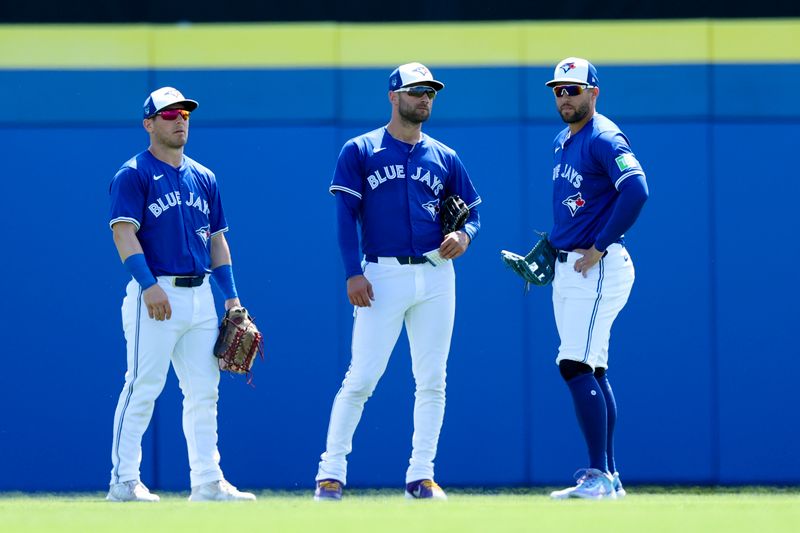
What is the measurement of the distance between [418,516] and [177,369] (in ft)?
5.13

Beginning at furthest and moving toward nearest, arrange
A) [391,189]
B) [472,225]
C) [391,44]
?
[391,44], [472,225], [391,189]

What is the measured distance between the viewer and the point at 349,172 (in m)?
5.85

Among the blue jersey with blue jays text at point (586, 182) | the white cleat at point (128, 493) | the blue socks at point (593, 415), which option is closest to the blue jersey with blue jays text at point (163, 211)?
the white cleat at point (128, 493)

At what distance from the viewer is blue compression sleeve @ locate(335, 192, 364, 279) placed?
5836 millimetres

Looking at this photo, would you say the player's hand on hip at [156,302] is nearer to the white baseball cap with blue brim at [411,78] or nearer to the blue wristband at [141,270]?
the blue wristband at [141,270]

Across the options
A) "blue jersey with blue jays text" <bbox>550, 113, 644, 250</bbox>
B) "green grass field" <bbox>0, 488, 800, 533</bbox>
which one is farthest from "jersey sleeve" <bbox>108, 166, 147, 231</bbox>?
"blue jersey with blue jays text" <bbox>550, 113, 644, 250</bbox>

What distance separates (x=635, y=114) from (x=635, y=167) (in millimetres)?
1629

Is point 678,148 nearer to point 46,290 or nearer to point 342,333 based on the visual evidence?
point 342,333

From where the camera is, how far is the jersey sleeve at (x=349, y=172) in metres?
5.85

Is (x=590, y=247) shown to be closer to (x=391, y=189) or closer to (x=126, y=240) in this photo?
(x=391, y=189)

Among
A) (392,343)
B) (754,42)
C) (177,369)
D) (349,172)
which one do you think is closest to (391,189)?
(349,172)

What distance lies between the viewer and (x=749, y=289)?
24.0 ft

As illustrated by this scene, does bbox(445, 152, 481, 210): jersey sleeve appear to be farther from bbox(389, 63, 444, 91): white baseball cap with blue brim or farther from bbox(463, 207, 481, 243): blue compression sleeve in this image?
bbox(389, 63, 444, 91): white baseball cap with blue brim

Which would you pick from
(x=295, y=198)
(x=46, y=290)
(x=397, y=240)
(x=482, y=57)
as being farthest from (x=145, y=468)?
(x=482, y=57)
